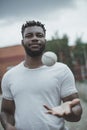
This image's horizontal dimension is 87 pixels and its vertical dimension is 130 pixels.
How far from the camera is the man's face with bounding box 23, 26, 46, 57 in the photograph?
3434 mm

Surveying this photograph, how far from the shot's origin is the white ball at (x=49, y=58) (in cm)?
330

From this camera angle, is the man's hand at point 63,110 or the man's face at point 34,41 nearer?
the man's hand at point 63,110

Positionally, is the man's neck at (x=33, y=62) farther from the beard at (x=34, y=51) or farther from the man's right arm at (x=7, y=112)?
the man's right arm at (x=7, y=112)

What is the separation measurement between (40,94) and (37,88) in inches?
2.1

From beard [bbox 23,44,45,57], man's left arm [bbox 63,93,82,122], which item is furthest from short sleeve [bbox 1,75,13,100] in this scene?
man's left arm [bbox 63,93,82,122]

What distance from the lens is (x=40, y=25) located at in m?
3.60

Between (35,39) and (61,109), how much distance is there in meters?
0.76

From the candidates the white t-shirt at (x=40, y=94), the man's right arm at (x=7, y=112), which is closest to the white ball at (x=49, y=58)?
the white t-shirt at (x=40, y=94)

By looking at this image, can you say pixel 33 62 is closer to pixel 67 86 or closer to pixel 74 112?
pixel 67 86

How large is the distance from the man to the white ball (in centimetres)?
8

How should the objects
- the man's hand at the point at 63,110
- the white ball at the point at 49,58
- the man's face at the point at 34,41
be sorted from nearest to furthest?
the man's hand at the point at 63,110, the white ball at the point at 49,58, the man's face at the point at 34,41

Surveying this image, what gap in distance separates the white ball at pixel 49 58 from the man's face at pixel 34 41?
0.35 feet

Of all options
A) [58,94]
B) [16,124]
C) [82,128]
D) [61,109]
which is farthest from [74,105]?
[82,128]

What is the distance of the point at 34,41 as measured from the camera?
3.44 m
